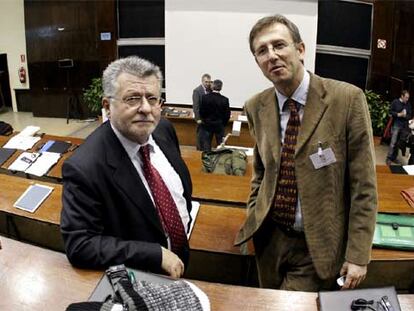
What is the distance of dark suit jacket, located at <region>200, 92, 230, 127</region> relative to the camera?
21.2 feet

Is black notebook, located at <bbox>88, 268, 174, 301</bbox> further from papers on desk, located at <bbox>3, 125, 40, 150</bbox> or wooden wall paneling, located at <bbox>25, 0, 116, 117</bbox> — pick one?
wooden wall paneling, located at <bbox>25, 0, 116, 117</bbox>

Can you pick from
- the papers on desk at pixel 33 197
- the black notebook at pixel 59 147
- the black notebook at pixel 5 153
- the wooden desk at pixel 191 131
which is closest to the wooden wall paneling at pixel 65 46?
the wooden desk at pixel 191 131

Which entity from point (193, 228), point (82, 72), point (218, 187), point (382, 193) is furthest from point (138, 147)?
point (82, 72)

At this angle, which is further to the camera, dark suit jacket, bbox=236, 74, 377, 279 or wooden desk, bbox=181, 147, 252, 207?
wooden desk, bbox=181, 147, 252, 207

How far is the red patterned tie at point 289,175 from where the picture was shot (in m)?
1.59

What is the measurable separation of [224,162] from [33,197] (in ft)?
5.15

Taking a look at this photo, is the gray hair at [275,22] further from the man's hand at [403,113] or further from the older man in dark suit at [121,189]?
the man's hand at [403,113]

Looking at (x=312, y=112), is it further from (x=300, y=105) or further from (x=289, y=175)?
(x=289, y=175)

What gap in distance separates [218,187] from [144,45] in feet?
21.0

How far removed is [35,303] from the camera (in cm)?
128

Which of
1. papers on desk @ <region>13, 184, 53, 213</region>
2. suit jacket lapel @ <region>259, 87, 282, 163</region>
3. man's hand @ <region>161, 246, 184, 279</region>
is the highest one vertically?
suit jacket lapel @ <region>259, 87, 282, 163</region>

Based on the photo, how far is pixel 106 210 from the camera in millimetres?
1358

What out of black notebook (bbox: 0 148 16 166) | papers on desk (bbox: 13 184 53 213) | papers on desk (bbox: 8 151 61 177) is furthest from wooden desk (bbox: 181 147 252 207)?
black notebook (bbox: 0 148 16 166)

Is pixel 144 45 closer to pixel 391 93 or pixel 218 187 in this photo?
pixel 391 93
